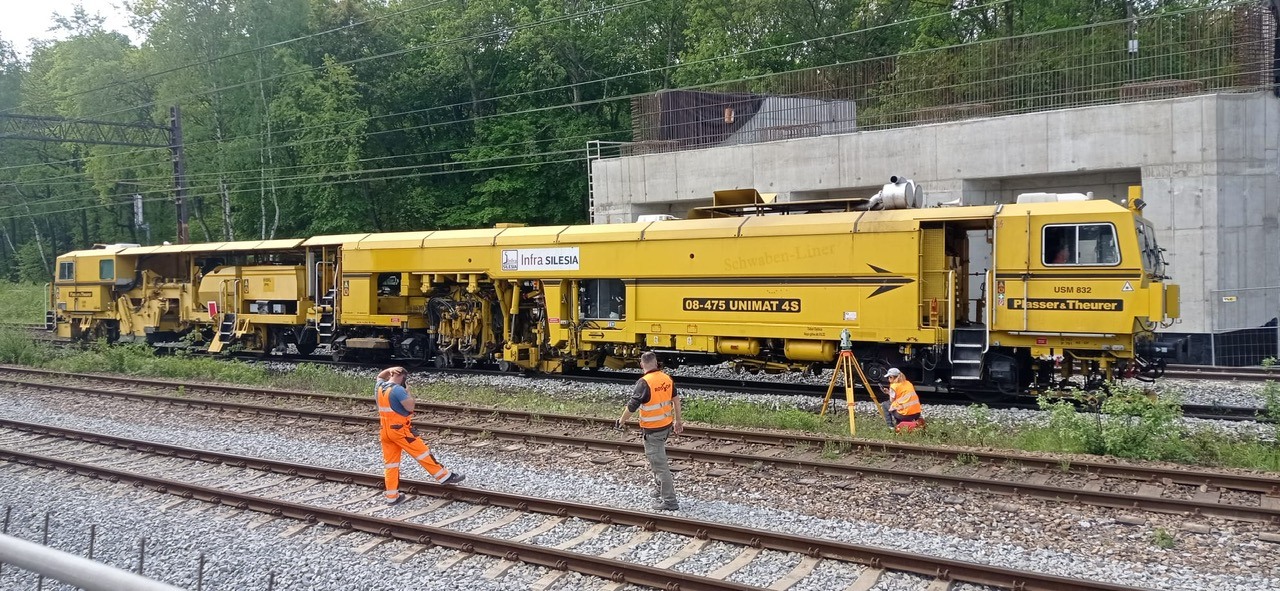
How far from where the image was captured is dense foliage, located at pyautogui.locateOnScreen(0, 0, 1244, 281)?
37.8 metres

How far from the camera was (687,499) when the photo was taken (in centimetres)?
916

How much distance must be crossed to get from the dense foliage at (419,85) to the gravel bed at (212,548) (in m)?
27.8

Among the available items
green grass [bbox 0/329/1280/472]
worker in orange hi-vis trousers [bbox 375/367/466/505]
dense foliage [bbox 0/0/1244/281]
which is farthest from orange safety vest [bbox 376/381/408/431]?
dense foliage [bbox 0/0/1244/281]

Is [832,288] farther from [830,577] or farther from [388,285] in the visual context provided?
[388,285]

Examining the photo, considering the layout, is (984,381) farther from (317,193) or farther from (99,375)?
(317,193)

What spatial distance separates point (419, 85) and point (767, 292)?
30047mm

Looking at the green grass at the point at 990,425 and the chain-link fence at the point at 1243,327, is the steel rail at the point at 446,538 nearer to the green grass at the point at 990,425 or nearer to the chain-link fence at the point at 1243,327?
the green grass at the point at 990,425

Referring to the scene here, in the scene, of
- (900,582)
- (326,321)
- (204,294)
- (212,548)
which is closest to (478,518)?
(212,548)

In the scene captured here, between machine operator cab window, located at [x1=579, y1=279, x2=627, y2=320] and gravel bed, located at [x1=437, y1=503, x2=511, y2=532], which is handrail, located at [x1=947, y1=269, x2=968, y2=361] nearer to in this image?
machine operator cab window, located at [x1=579, y1=279, x2=627, y2=320]

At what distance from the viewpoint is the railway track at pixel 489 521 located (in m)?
6.68

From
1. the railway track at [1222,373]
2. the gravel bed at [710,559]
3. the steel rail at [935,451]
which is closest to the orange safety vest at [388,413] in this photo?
the gravel bed at [710,559]

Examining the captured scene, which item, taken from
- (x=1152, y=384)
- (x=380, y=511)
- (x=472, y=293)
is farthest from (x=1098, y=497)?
(x=472, y=293)

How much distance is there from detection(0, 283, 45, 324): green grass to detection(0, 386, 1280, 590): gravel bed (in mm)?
28162

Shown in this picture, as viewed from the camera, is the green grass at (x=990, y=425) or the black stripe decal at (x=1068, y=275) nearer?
the green grass at (x=990, y=425)
